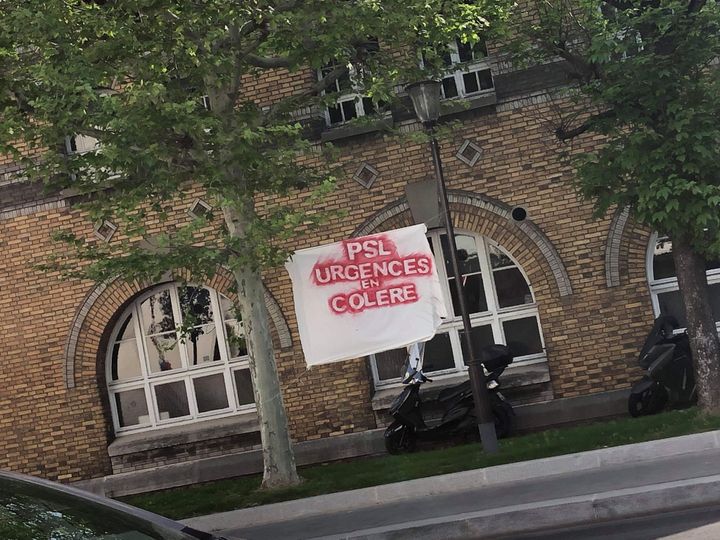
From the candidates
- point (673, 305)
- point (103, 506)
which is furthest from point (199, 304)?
point (103, 506)

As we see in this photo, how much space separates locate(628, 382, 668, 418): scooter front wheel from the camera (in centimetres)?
1292

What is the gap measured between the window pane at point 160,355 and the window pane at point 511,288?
5.25 metres

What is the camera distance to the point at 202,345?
1576 cm

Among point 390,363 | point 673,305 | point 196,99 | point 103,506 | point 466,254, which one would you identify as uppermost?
point 196,99

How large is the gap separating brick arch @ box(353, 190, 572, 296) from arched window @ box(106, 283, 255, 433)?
9.63 ft

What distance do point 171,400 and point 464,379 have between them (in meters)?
4.81

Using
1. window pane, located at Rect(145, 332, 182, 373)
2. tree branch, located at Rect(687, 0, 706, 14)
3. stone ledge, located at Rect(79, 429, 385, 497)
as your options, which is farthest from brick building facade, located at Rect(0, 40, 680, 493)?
tree branch, located at Rect(687, 0, 706, 14)

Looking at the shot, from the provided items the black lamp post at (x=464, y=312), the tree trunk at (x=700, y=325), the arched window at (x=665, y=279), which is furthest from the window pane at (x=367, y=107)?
the tree trunk at (x=700, y=325)

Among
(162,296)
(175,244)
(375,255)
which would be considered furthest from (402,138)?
(162,296)

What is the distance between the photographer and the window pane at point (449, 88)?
1508cm

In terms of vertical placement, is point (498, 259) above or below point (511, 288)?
above

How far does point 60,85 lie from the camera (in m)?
9.85

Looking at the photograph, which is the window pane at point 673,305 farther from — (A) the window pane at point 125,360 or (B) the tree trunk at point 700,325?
(A) the window pane at point 125,360

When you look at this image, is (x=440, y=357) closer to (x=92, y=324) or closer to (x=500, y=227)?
(x=500, y=227)
